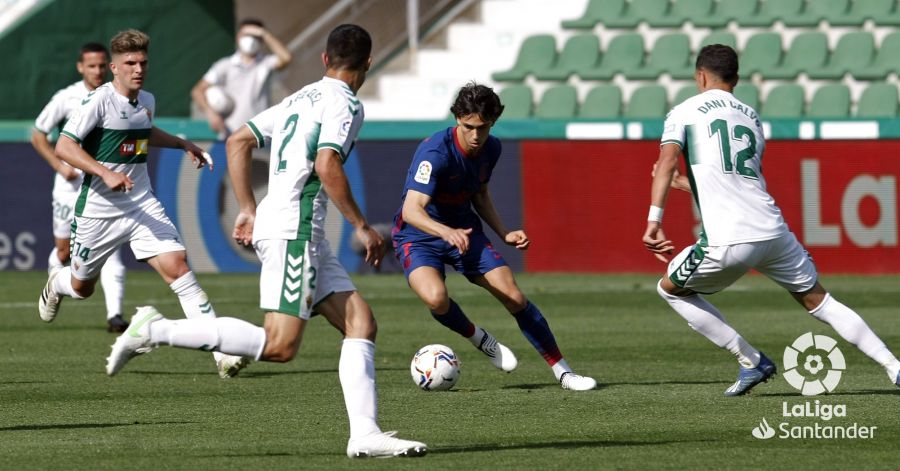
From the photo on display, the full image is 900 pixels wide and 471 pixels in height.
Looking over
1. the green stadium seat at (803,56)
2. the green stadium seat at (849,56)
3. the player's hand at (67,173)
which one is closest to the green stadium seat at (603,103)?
the green stadium seat at (803,56)

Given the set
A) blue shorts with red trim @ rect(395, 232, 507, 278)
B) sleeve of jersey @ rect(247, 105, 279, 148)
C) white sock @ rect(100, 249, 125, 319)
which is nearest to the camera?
sleeve of jersey @ rect(247, 105, 279, 148)

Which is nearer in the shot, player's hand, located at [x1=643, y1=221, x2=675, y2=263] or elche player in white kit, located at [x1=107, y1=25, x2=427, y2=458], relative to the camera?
elche player in white kit, located at [x1=107, y1=25, x2=427, y2=458]

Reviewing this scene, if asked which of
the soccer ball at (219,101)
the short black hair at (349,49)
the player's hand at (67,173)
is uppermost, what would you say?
the short black hair at (349,49)

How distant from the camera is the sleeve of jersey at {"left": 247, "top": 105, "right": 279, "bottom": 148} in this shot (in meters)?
7.30

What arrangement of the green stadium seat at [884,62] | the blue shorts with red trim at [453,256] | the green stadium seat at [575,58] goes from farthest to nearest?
the green stadium seat at [575,58], the green stadium seat at [884,62], the blue shorts with red trim at [453,256]

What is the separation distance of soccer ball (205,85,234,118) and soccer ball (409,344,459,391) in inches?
398

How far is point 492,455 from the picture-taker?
6.97 m

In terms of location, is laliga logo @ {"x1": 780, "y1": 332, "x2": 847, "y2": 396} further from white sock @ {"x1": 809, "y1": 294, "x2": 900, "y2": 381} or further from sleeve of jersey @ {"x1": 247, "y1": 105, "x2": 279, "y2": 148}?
sleeve of jersey @ {"x1": 247, "y1": 105, "x2": 279, "y2": 148}

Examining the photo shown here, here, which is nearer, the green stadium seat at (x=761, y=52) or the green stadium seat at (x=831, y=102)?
the green stadium seat at (x=831, y=102)

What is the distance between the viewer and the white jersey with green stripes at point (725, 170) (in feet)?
28.0

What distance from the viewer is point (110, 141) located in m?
10.7

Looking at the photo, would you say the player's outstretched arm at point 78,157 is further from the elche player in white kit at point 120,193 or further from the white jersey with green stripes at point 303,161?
the white jersey with green stripes at point 303,161

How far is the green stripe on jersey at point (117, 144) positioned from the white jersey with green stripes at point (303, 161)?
3.92 meters

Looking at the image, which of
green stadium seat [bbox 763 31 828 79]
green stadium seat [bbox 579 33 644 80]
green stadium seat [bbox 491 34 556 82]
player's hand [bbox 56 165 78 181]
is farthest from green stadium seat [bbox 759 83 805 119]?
player's hand [bbox 56 165 78 181]
